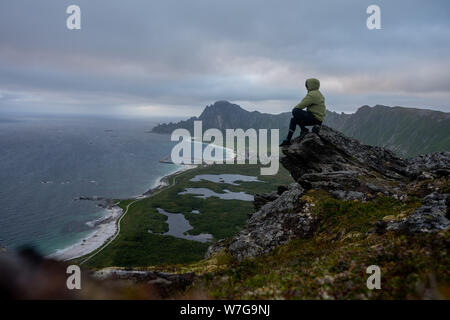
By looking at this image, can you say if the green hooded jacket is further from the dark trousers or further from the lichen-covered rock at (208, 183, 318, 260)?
the lichen-covered rock at (208, 183, 318, 260)

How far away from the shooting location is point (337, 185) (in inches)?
839

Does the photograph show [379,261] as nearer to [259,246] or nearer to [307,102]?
[259,246]

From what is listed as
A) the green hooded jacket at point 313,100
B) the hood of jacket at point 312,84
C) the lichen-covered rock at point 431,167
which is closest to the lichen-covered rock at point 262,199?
the green hooded jacket at point 313,100

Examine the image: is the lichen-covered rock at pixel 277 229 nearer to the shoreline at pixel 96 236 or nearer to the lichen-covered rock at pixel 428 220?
the lichen-covered rock at pixel 428 220

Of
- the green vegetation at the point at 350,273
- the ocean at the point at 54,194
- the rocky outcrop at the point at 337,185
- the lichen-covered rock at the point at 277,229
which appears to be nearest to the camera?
the green vegetation at the point at 350,273

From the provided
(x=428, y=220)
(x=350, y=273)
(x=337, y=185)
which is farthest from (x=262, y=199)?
(x=350, y=273)

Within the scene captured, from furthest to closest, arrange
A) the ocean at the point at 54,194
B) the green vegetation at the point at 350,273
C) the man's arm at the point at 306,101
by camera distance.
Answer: the ocean at the point at 54,194
the man's arm at the point at 306,101
the green vegetation at the point at 350,273

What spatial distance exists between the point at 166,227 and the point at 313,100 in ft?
326

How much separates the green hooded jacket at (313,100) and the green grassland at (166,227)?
69198mm

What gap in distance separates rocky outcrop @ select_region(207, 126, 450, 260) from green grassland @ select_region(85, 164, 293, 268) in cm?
6454

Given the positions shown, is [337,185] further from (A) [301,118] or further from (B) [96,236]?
(B) [96,236]

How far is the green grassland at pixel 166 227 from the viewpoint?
8206 cm
